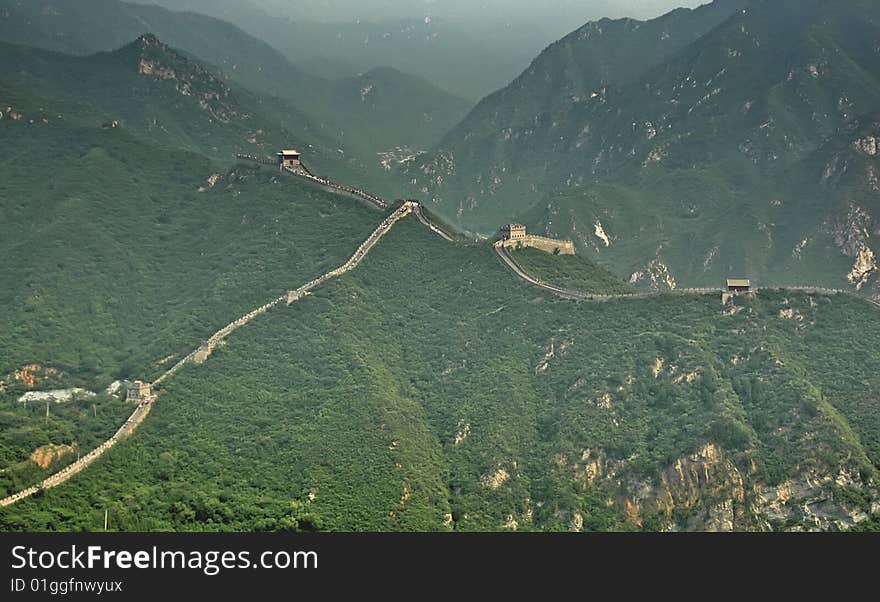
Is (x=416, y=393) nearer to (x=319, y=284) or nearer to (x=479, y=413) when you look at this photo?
(x=479, y=413)

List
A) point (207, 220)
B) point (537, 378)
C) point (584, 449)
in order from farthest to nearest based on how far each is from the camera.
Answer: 1. point (207, 220)
2. point (537, 378)
3. point (584, 449)

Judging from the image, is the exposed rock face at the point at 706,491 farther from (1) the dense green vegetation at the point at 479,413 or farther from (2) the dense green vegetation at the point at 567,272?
(2) the dense green vegetation at the point at 567,272

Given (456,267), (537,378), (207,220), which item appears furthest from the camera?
(207,220)

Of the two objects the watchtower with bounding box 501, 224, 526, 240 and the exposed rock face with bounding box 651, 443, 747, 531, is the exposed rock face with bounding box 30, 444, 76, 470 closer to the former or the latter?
the exposed rock face with bounding box 651, 443, 747, 531

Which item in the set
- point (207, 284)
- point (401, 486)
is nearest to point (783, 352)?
point (401, 486)

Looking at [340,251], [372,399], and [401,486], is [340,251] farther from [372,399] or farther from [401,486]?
[401,486]

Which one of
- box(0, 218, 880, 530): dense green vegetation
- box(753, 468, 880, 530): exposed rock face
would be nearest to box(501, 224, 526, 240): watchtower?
box(0, 218, 880, 530): dense green vegetation
